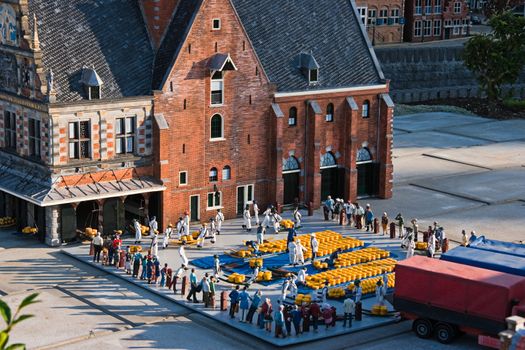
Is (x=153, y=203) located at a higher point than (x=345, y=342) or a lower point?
higher

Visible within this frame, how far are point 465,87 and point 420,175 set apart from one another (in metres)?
53.1

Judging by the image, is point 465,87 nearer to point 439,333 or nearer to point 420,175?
point 420,175

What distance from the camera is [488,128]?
105000mm

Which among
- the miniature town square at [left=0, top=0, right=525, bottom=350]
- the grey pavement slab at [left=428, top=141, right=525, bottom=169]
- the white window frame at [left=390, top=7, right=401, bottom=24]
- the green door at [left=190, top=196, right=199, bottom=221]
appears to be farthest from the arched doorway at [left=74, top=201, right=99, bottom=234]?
the white window frame at [left=390, top=7, right=401, bottom=24]

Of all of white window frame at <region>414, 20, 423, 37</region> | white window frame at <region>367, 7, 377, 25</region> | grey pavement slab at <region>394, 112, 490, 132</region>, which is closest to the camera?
grey pavement slab at <region>394, 112, 490, 132</region>

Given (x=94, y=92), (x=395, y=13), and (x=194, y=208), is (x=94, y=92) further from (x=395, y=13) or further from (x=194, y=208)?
(x=395, y=13)

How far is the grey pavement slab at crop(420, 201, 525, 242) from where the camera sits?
2477 inches

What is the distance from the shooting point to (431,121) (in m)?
109

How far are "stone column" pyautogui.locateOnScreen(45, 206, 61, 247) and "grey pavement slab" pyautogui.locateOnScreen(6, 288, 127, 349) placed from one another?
28.3 feet

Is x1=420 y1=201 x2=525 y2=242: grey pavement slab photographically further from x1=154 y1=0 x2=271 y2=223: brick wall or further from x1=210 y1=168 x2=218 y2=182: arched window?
x1=210 y1=168 x2=218 y2=182: arched window

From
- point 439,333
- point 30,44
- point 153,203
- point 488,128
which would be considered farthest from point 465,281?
point 488,128

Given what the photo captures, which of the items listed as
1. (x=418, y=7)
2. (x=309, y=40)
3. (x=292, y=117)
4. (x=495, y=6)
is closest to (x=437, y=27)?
(x=418, y=7)

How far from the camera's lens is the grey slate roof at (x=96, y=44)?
5866cm

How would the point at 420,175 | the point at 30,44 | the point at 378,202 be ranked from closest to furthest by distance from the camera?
the point at 30,44
the point at 378,202
the point at 420,175
